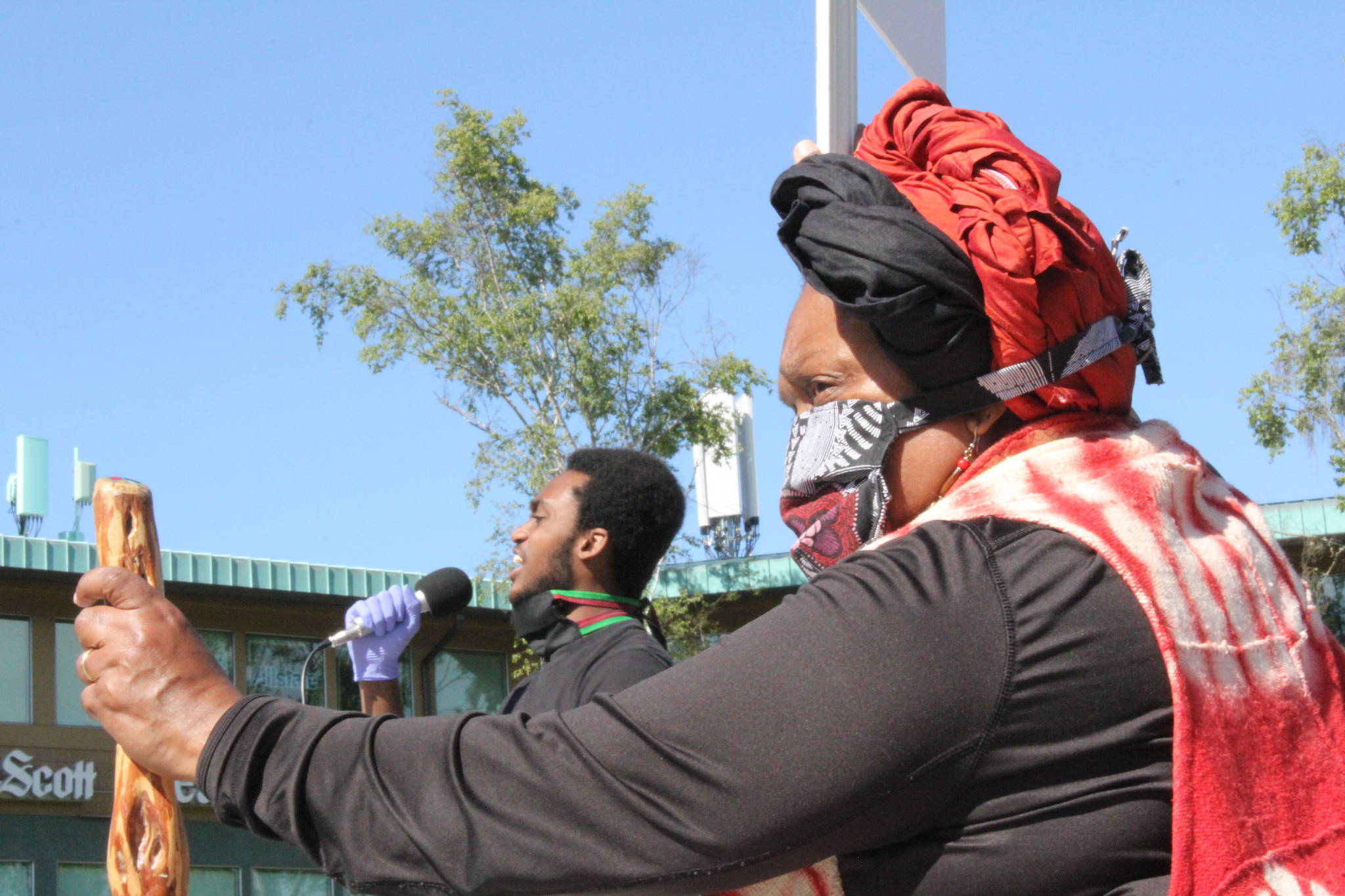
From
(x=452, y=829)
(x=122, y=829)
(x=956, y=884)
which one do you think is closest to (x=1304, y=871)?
(x=956, y=884)

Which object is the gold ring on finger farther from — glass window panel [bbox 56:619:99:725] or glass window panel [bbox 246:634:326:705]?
glass window panel [bbox 246:634:326:705]

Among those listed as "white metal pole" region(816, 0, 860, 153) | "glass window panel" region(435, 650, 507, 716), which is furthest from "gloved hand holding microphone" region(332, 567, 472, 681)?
"glass window panel" region(435, 650, 507, 716)

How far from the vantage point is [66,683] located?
20.6 m

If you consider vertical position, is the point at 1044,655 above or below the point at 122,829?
above

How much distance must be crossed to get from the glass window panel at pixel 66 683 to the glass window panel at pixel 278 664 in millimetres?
2477

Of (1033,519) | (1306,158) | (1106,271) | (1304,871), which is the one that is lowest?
(1304,871)

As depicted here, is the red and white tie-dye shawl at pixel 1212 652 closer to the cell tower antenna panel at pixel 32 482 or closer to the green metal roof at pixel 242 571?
the green metal roof at pixel 242 571

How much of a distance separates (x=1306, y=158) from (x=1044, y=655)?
59.1ft

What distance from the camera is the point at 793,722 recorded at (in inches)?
Result: 61.6

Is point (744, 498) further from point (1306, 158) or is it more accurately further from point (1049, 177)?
point (1049, 177)

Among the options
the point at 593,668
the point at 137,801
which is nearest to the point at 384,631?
the point at 593,668

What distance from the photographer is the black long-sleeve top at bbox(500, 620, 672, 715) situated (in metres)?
4.29

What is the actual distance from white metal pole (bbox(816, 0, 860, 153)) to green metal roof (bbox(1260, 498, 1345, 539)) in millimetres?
21764

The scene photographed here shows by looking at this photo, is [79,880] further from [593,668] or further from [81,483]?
[593,668]
